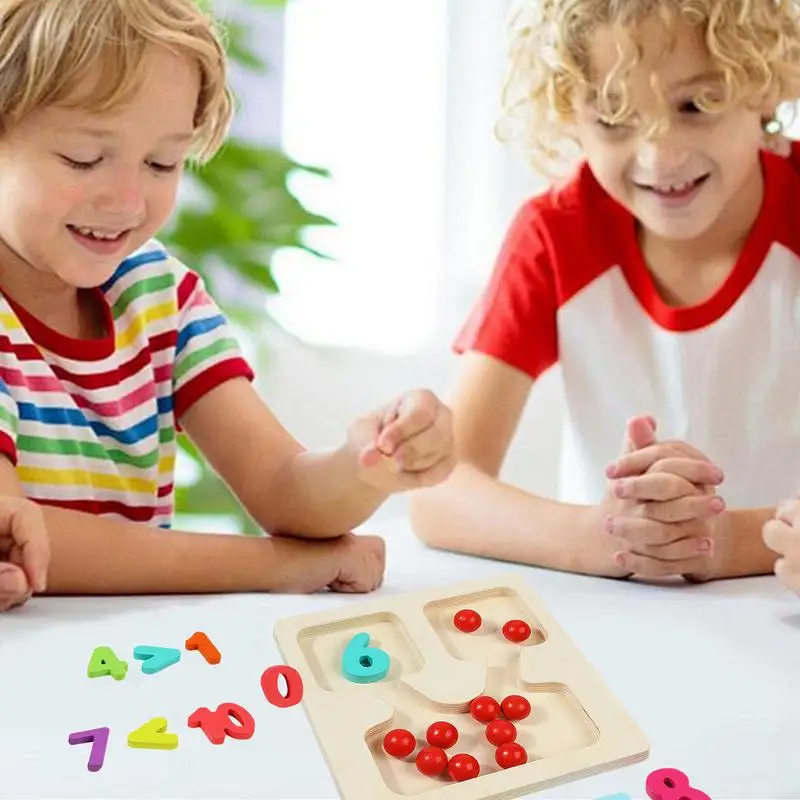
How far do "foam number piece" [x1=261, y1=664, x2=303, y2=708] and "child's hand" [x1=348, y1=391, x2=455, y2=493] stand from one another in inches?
7.8

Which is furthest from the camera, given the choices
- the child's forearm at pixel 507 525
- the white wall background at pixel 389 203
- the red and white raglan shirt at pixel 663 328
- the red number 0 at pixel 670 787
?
the white wall background at pixel 389 203

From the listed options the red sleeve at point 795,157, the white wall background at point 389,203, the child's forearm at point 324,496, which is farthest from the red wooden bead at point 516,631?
the white wall background at point 389,203

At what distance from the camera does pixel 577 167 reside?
114 cm

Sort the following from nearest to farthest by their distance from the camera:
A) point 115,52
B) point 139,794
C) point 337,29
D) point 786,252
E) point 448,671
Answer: point 139,794
point 448,671
point 115,52
point 786,252
point 337,29

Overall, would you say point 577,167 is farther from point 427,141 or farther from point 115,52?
point 427,141

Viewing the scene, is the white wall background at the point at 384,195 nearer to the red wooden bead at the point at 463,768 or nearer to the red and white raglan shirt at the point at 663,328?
the red and white raglan shirt at the point at 663,328

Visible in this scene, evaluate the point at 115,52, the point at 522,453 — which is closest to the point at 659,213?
the point at 115,52

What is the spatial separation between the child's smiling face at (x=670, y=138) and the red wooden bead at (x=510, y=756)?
56 centimetres

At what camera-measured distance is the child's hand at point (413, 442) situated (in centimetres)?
81

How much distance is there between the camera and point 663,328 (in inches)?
43.4

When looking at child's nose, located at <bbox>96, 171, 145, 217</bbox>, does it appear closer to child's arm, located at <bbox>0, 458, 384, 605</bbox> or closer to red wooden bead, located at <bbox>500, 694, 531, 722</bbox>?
child's arm, located at <bbox>0, 458, 384, 605</bbox>

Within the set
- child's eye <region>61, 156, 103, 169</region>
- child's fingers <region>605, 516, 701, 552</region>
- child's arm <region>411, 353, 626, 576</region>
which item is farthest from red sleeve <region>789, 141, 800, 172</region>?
child's eye <region>61, 156, 103, 169</region>

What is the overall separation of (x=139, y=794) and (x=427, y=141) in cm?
148

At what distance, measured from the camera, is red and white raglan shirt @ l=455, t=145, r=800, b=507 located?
1.08m
